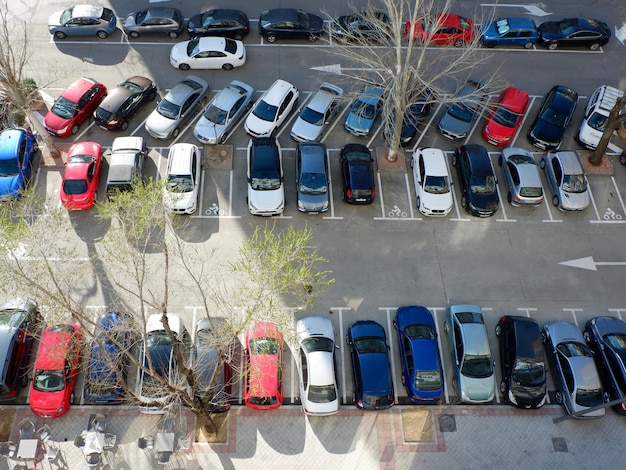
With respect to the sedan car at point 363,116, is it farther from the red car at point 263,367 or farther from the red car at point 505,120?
the red car at point 263,367

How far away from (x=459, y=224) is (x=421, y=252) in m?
2.43

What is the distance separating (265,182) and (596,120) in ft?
54.7

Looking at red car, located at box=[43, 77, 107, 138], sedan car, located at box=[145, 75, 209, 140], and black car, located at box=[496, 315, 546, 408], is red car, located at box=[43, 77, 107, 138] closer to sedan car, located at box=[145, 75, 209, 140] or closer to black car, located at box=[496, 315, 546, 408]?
sedan car, located at box=[145, 75, 209, 140]

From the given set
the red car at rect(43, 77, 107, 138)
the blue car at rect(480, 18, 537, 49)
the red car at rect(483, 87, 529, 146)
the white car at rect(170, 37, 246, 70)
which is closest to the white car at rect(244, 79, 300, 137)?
the white car at rect(170, 37, 246, 70)

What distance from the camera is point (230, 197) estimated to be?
24.0m

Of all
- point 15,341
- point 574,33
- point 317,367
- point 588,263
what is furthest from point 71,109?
point 574,33

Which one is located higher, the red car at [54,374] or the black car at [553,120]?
the black car at [553,120]

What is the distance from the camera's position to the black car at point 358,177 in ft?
76.2

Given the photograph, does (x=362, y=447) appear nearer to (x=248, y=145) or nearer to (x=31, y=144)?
(x=248, y=145)

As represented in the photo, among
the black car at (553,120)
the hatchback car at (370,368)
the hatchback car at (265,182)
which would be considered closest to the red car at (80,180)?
the hatchback car at (265,182)

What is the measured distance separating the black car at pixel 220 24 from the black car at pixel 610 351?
22.3 m

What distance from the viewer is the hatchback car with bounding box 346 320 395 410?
61.8ft

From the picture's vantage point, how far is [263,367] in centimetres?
1889

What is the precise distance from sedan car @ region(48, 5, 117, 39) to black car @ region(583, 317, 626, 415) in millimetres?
27654
